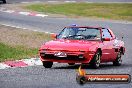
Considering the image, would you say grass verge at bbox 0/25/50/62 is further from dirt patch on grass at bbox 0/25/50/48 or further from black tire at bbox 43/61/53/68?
black tire at bbox 43/61/53/68

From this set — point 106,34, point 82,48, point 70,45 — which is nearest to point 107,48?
point 106,34

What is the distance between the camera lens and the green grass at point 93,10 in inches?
1800

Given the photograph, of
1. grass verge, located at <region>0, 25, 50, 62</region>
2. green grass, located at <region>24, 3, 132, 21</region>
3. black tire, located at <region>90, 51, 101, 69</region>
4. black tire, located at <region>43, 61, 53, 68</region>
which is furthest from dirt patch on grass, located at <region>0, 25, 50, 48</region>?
green grass, located at <region>24, 3, 132, 21</region>

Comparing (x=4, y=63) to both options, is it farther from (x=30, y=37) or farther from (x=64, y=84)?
(x=30, y=37)

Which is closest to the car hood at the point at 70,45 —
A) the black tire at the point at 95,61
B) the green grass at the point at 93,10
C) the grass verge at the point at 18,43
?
the black tire at the point at 95,61

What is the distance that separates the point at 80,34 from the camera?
16.9 m

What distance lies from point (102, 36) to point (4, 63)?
9.19 feet

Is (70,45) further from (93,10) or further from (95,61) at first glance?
(93,10)

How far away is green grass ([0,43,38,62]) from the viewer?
61.8 feet

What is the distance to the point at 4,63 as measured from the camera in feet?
54.9

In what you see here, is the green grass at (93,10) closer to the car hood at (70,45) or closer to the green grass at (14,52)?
the green grass at (14,52)

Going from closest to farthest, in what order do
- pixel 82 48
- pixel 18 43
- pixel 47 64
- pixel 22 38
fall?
1. pixel 82 48
2. pixel 47 64
3. pixel 18 43
4. pixel 22 38

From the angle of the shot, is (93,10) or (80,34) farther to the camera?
(93,10)

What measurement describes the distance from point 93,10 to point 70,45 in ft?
109
